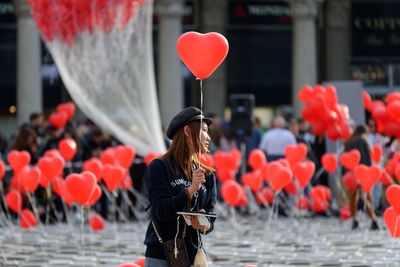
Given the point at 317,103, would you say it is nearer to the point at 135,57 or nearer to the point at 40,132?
the point at 135,57

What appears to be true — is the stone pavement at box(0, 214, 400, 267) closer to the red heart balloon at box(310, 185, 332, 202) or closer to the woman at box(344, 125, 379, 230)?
the woman at box(344, 125, 379, 230)

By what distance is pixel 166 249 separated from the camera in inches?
209

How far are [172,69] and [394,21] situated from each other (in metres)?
10.2

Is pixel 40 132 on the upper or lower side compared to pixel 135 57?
lower

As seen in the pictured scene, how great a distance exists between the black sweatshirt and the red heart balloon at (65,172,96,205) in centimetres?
495

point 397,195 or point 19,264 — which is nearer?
point 397,195

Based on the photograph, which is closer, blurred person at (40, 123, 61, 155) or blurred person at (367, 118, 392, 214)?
blurred person at (40, 123, 61, 155)

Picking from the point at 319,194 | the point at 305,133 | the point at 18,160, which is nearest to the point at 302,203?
the point at 319,194

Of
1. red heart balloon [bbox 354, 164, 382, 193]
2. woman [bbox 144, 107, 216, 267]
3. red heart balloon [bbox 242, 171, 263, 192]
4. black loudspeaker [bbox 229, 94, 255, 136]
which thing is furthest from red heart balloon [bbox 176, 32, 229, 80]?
black loudspeaker [bbox 229, 94, 255, 136]

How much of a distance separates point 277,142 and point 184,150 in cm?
1092

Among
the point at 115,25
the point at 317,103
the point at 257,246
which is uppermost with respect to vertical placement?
the point at 115,25

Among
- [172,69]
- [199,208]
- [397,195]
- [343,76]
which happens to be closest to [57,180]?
[397,195]

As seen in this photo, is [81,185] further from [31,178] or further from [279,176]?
[279,176]

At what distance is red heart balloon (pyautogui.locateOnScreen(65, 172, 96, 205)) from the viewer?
10327 millimetres
